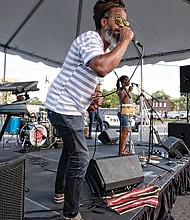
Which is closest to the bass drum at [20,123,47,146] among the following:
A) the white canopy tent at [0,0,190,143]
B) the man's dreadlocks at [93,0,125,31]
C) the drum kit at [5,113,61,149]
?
the drum kit at [5,113,61,149]

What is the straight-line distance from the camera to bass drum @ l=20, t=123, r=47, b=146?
4633mm

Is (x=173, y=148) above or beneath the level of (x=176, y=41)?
beneath

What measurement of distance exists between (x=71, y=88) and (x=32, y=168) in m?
1.95

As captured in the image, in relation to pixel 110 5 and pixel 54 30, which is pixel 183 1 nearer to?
pixel 54 30

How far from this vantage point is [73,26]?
5.75 meters

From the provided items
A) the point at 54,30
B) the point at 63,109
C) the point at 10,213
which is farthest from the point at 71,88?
the point at 54,30

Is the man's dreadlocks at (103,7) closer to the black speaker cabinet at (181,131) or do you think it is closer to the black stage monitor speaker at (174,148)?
the black stage monitor speaker at (174,148)

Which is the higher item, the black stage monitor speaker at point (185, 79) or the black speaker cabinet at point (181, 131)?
the black stage monitor speaker at point (185, 79)

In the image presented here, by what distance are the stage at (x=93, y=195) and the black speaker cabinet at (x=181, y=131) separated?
113 cm

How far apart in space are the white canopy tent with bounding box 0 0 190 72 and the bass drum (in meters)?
2.53

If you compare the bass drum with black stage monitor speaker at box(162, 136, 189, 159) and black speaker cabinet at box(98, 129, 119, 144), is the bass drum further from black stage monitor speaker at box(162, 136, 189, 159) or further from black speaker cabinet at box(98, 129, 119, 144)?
black stage monitor speaker at box(162, 136, 189, 159)

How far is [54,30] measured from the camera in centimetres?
576

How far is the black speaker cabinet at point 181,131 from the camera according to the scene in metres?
4.22

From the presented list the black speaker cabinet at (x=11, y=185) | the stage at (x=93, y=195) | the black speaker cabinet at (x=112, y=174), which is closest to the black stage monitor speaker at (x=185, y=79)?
the stage at (x=93, y=195)
